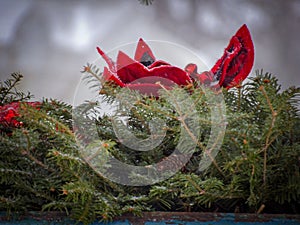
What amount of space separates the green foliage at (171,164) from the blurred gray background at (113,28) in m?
1.14

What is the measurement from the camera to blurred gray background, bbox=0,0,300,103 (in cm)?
167

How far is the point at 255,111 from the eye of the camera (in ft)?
1.79

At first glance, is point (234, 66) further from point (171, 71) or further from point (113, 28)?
point (113, 28)

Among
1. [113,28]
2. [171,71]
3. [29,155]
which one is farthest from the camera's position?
[113,28]

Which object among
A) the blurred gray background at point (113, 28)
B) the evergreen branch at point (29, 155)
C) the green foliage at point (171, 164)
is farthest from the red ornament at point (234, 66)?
the blurred gray background at point (113, 28)

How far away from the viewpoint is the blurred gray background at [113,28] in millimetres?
1668

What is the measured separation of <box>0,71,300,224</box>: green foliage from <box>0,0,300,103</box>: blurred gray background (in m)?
1.14

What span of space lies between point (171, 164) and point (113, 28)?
118cm

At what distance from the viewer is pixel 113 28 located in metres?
1.65

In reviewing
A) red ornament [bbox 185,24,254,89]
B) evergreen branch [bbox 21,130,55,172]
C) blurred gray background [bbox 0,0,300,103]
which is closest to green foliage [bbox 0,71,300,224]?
evergreen branch [bbox 21,130,55,172]

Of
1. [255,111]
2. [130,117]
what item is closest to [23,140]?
[130,117]

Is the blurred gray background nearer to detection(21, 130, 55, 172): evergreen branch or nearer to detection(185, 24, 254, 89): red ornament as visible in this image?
detection(185, 24, 254, 89): red ornament

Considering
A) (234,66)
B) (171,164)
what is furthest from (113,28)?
(171,164)

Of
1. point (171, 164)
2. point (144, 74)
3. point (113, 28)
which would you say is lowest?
point (171, 164)
